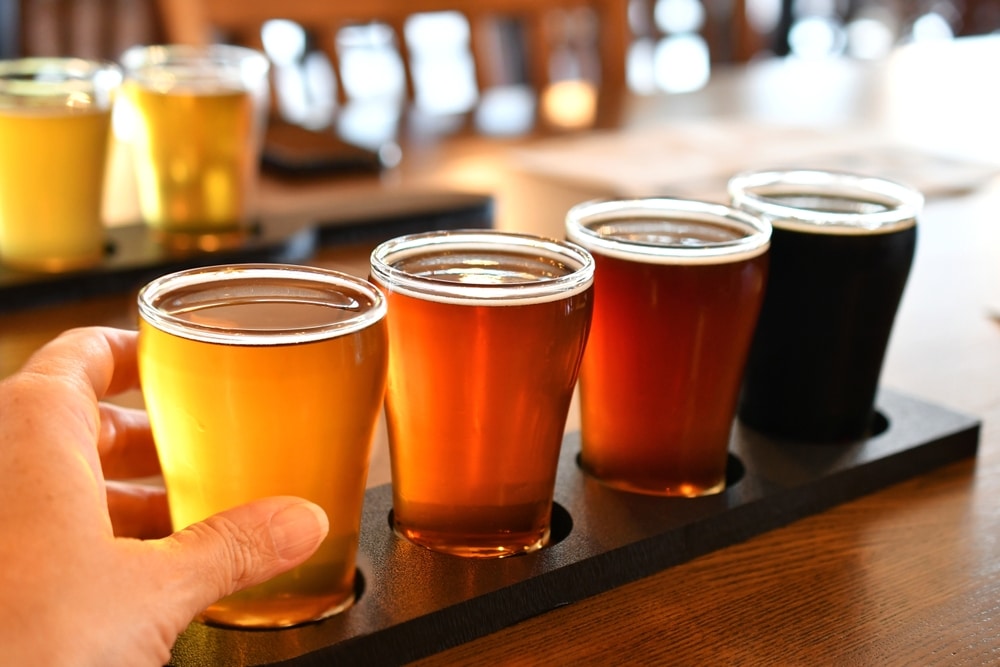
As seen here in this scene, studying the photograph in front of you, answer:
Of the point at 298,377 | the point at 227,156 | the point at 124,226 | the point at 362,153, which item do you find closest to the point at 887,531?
the point at 298,377

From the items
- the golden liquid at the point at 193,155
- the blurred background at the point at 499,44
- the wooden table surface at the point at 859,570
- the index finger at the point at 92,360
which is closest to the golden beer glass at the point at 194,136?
the golden liquid at the point at 193,155

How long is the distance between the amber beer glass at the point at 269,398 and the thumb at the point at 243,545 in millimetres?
19

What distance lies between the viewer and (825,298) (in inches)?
26.5

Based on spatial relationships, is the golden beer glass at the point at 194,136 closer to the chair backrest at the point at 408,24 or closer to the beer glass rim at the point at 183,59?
the beer glass rim at the point at 183,59

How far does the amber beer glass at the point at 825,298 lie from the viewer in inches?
26.2

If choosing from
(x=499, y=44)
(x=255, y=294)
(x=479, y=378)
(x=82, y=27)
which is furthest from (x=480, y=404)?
(x=499, y=44)

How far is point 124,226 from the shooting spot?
1.12m

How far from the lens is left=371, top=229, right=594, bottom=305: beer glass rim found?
0.51 meters

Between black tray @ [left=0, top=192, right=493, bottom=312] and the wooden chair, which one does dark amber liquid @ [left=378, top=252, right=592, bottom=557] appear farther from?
the wooden chair

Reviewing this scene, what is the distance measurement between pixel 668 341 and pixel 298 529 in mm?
229

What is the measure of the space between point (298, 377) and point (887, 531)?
1.22 ft

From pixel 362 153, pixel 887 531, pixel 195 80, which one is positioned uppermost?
pixel 195 80

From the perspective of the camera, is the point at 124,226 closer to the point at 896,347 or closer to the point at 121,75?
the point at 121,75

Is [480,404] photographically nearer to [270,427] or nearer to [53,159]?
[270,427]
